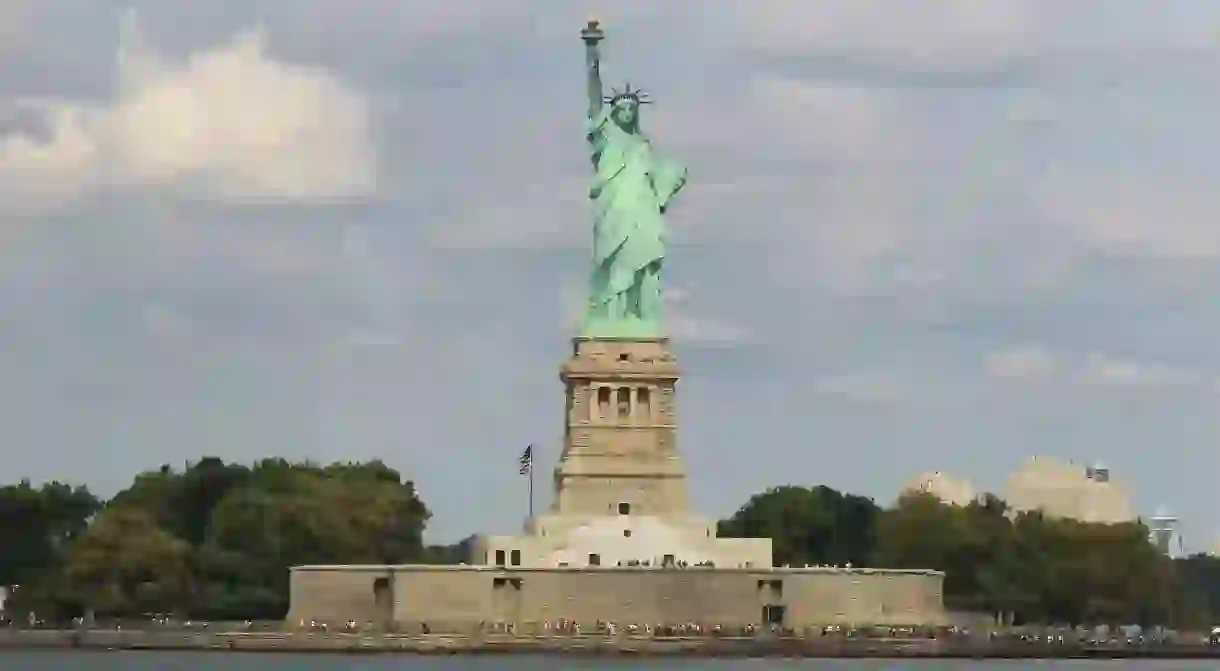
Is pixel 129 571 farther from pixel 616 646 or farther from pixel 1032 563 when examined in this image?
pixel 1032 563

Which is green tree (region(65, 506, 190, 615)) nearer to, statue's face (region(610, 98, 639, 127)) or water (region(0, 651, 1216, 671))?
water (region(0, 651, 1216, 671))

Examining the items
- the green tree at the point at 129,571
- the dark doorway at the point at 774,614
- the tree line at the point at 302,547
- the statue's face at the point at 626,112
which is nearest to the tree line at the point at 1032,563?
the tree line at the point at 302,547

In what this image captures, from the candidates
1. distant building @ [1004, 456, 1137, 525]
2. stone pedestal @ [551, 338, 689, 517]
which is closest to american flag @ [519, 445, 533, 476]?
stone pedestal @ [551, 338, 689, 517]

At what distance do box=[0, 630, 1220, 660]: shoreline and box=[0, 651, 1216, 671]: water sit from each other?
1.08ft

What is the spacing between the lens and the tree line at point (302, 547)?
9762cm

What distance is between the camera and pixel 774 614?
8762cm

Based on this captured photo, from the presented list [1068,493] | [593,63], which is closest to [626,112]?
[593,63]

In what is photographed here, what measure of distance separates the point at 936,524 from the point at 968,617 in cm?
795

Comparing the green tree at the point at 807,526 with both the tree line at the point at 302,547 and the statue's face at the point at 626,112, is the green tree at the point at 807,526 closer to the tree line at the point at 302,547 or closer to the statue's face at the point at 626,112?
the tree line at the point at 302,547

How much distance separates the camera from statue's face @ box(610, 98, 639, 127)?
303ft

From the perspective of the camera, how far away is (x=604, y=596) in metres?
86.4

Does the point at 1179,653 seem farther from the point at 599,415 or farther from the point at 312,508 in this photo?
the point at 312,508

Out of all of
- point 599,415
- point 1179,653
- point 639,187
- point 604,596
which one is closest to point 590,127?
point 639,187

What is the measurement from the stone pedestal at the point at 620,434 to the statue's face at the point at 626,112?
18.6ft
